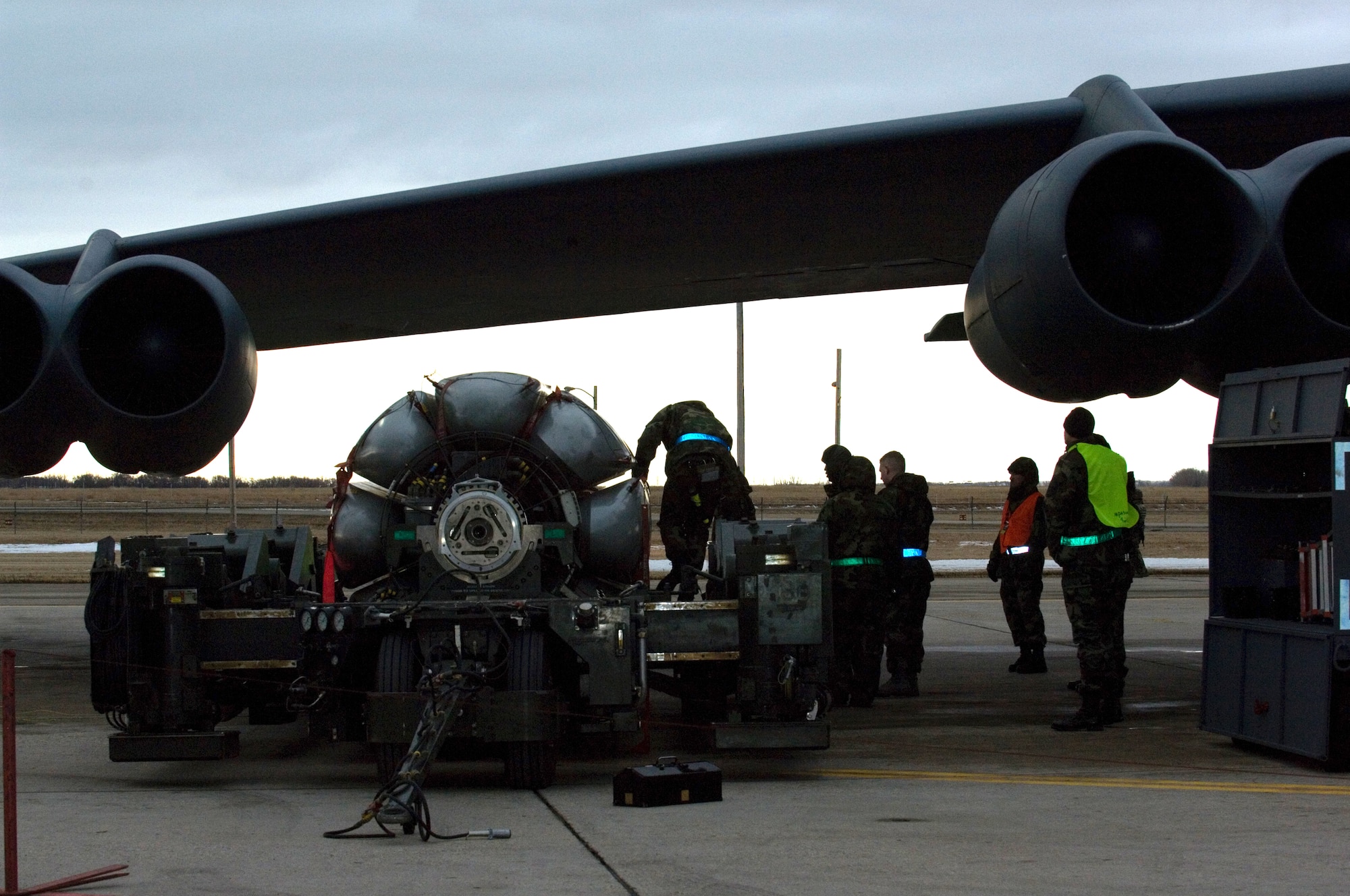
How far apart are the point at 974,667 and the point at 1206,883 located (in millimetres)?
7875

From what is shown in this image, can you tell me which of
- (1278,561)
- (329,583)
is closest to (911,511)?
(1278,561)

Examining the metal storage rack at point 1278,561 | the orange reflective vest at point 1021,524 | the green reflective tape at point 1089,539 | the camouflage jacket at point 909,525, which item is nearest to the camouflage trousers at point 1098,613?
the green reflective tape at point 1089,539

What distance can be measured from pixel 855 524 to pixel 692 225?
7.68 ft

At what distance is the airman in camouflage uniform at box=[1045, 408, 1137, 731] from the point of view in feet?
27.3

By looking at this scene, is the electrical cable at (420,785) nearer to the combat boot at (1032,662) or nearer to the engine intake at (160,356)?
the engine intake at (160,356)

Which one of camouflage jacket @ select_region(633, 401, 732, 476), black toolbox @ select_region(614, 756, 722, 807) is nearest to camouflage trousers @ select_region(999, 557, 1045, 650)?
camouflage jacket @ select_region(633, 401, 732, 476)

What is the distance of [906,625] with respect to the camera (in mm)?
10594

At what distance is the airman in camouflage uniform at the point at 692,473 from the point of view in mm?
9328

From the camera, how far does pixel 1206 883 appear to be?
448 cm

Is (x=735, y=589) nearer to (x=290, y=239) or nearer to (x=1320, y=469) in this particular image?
(x=1320, y=469)

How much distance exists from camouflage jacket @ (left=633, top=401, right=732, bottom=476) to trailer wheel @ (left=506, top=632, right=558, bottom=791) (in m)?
2.88

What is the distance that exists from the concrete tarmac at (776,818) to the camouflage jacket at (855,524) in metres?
1.13

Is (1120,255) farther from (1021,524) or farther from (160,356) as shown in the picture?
(1021,524)

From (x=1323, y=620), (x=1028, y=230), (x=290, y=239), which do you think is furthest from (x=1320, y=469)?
(x=290, y=239)
